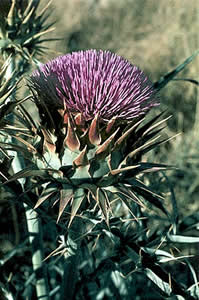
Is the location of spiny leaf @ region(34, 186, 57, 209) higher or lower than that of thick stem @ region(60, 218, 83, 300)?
higher

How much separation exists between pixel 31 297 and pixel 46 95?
639 millimetres

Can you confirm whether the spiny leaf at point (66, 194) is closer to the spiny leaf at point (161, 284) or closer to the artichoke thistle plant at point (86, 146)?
the artichoke thistle plant at point (86, 146)

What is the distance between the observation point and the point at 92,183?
37.7 inches

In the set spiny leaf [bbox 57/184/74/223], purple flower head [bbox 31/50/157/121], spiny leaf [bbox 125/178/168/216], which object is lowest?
spiny leaf [bbox 125/178/168/216]

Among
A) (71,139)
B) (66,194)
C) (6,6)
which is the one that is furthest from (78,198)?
(6,6)

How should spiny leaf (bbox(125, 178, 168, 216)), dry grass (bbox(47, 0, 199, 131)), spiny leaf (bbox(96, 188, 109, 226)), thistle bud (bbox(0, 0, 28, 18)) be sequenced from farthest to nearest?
dry grass (bbox(47, 0, 199, 131)), thistle bud (bbox(0, 0, 28, 18)), spiny leaf (bbox(125, 178, 168, 216)), spiny leaf (bbox(96, 188, 109, 226))

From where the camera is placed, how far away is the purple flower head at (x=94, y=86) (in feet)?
2.99

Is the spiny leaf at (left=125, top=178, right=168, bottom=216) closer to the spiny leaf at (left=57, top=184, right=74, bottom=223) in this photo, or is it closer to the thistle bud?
the spiny leaf at (left=57, top=184, right=74, bottom=223)

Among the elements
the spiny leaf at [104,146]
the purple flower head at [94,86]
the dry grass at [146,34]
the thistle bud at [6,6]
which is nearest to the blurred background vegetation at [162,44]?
the dry grass at [146,34]

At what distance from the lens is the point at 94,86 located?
91 cm

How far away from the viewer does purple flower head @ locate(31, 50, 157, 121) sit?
0.91 m

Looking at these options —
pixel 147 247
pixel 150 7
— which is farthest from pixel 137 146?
pixel 150 7

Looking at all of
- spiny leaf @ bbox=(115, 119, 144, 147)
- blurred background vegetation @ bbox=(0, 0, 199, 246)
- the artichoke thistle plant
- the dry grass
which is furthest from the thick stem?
the dry grass

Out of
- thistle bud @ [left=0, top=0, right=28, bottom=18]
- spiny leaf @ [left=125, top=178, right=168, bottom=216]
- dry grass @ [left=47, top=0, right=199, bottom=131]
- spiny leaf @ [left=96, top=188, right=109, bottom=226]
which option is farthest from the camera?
dry grass @ [left=47, top=0, right=199, bottom=131]
